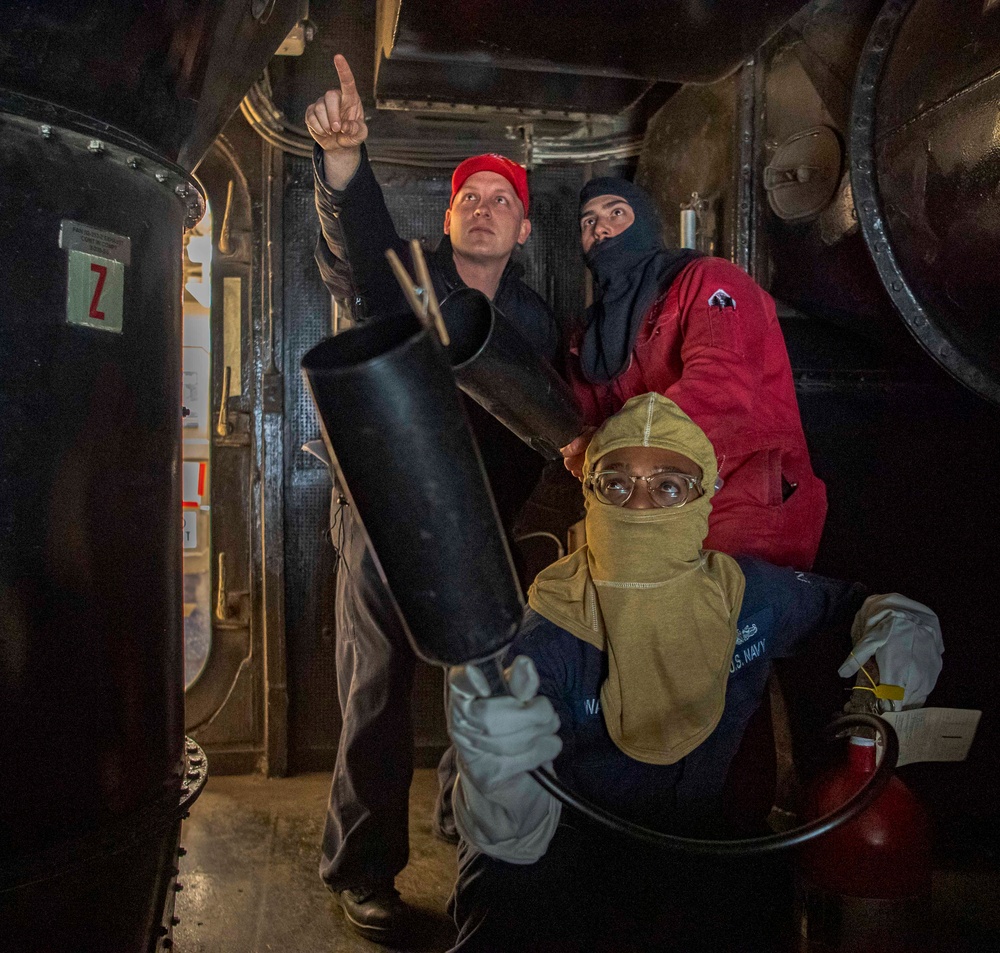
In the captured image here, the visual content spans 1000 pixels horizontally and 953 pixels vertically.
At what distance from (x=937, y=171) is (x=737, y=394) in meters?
0.90

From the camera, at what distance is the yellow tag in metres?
1.68

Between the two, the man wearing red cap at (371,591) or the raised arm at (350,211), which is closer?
the raised arm at (350,211)

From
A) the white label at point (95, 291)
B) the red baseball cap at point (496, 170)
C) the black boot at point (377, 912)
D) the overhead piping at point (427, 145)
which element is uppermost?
the overhead piping at point (427, 145)

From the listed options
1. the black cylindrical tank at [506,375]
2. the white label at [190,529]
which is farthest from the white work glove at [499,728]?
the white label at [190,529]

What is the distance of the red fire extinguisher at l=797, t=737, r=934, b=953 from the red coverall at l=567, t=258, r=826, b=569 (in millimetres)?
721

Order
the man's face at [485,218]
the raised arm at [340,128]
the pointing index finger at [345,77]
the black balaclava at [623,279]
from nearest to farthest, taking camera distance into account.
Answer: the pointing index finger at [345,77]
the raised arm at [340,128]
the black balaclava at [623,279]
the man's face at [485,218]

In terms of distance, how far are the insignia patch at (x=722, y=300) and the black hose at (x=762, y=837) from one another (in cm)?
123

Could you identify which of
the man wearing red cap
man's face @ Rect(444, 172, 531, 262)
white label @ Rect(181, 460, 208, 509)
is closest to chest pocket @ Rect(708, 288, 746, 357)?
the man wearing red cap

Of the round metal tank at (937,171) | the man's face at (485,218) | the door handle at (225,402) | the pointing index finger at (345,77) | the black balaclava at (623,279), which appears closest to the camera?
the pointing index finger at (345,77)

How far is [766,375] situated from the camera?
245 cm

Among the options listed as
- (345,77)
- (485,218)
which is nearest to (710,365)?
(485,218)

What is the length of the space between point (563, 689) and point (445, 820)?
5.20 feet

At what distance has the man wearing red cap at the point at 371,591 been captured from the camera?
237cm

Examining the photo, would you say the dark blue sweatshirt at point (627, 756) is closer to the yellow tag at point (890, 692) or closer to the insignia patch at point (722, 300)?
the yellow tag at point (890, 692)
